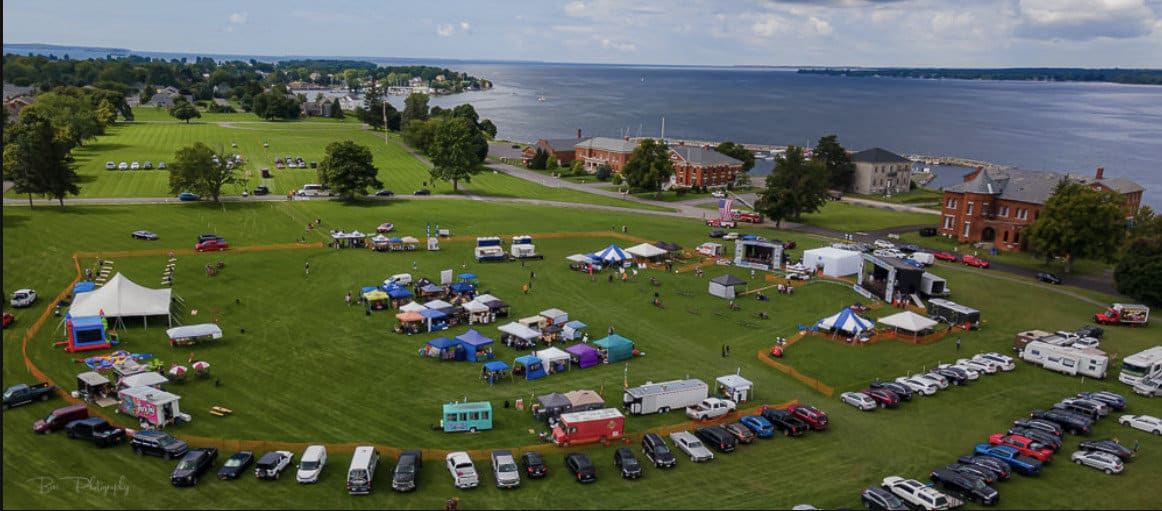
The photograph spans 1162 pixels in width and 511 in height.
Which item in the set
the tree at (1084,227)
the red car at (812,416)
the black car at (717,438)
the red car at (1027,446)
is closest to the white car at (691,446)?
the black car at (717,438)

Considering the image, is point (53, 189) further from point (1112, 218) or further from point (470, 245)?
point (1112, 218)

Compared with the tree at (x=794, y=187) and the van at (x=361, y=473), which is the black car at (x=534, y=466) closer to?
the van at (x=361, y=473)

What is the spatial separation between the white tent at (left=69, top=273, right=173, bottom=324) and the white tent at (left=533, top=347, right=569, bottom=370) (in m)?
22.9

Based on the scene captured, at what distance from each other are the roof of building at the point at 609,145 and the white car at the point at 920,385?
8125 centimetres

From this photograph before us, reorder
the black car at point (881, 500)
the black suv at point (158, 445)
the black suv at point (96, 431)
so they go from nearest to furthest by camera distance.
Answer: the black car at point (881, 500) → the black suv at point (158, 445) → the black suv at point (96, 431)

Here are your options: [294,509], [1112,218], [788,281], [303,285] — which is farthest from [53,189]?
[1112,218]

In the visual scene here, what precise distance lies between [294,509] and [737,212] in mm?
66908

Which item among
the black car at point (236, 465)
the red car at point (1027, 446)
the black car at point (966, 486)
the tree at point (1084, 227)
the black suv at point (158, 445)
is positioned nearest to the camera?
the black car at point (966, 486)

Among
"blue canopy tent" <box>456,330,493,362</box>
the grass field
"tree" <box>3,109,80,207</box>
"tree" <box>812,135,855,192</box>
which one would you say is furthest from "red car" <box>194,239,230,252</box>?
"tree" <box>812,135,855,192</box>

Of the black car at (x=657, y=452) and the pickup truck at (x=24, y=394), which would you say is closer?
the black car at (x=657, y=452)

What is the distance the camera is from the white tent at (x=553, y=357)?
124ft

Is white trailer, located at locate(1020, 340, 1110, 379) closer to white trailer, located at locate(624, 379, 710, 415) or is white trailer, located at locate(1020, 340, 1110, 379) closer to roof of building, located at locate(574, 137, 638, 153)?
white trailer, located at locate(624, 379, 710, 415)

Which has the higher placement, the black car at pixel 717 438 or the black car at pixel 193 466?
the black car at pixel 717 438

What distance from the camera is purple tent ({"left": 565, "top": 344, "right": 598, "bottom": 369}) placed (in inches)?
1517
